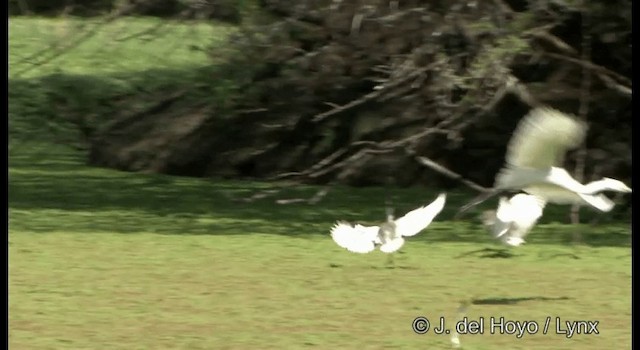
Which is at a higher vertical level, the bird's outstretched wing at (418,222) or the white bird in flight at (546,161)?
the white bird in flight at (546,161)

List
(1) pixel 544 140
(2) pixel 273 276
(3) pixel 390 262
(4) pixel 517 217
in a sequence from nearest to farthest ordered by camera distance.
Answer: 1. (1) pixel 544 140
2. (4) pixel 517 217
3. (2) pixel 273 276
4. (3) pixel 390 262

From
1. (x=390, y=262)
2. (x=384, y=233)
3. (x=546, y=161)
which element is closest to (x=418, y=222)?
(x=384, y=233)

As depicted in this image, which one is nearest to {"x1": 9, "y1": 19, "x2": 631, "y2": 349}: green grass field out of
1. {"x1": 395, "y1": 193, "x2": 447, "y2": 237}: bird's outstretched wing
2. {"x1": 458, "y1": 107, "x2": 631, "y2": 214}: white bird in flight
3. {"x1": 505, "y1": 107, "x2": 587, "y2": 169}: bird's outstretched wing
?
{"x1": 395, "y1": 193, "x2": 447, "y2": 237}: bird's outstretched wing

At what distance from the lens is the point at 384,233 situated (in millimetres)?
4555

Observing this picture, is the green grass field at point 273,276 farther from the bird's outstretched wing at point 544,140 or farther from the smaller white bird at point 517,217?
the bird's outstretched wing at point 544,140

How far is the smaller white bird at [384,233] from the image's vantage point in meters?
4.51

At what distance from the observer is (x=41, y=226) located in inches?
213

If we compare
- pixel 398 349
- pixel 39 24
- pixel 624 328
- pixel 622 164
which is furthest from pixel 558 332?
pixel 39 24

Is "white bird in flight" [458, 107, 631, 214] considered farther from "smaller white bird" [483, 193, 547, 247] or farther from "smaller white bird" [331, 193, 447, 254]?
"smaller white bird" [331, 193, 447, 254]

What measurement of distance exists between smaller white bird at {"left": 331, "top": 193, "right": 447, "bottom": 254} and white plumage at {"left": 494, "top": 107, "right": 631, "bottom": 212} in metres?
0.36

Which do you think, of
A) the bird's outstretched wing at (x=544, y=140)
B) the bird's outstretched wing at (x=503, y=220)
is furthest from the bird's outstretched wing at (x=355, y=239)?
the bird's outstretched wing at (x=544, y=140)

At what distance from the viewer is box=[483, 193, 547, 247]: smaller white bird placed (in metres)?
4.18

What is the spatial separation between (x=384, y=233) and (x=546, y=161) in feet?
2.37

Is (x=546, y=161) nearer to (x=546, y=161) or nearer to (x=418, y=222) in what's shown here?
(x=546, y=161)
